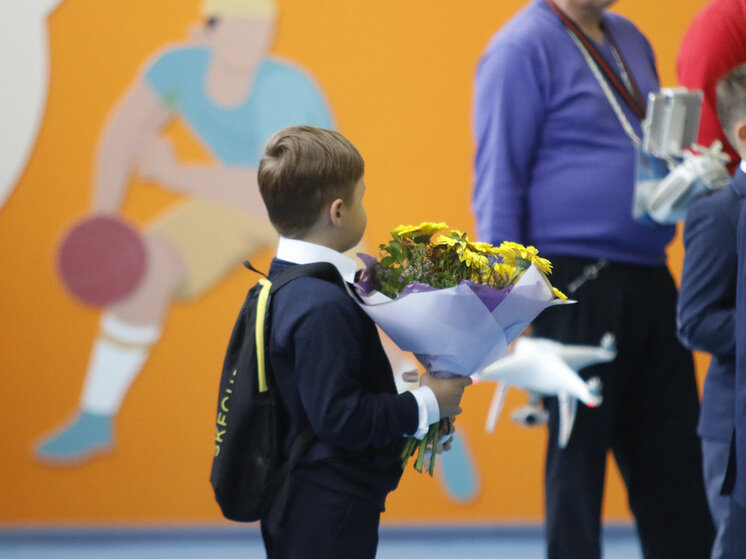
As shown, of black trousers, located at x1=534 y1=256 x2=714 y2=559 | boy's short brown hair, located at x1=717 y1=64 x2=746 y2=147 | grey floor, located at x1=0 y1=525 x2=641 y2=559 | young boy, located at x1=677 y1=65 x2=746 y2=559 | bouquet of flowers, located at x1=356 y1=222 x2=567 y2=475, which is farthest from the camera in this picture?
grey floor, located at x1=0 y1=525 x2=641 y2=559

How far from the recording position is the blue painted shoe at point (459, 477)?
3543mm

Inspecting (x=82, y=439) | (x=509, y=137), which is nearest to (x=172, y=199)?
(x=82, y=439)

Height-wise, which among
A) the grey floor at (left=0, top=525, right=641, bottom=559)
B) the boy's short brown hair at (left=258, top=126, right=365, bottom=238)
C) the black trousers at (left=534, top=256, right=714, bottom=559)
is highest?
the boy's short brown hair at (left=258, top=126, right=365, bottom=238)

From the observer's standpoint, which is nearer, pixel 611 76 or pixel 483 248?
pixel 483 248

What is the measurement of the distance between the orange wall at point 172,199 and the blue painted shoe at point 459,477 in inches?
1.4

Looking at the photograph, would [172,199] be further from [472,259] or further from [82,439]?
[472,259]

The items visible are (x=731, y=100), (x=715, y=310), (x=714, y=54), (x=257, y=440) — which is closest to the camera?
(x=257, y=440)

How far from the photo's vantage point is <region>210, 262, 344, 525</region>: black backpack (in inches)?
54.8

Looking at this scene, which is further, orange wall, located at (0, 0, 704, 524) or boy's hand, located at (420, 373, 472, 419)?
orange wall, located at (0, 0, 704, 524)

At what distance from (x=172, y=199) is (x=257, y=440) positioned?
2.24 m

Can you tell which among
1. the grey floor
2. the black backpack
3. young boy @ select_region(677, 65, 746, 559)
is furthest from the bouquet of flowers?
the grey floor

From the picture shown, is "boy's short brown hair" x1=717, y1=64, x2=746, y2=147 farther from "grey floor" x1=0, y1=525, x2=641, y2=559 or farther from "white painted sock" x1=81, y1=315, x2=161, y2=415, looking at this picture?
"white painted sock" x1=81, y1=315, x2=161, y2=415

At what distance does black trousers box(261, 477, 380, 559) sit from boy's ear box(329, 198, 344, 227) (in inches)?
15.2

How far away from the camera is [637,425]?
2.12 meters
